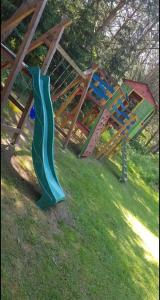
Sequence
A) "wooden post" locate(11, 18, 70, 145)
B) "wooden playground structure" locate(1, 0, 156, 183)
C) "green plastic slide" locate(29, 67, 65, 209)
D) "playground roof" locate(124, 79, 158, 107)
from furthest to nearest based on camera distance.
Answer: "playground roof" locate(124, 79, 158, 107), "wooden post" locate(11, 18, 70, 145), "green plastic slide" locate(29, 67, 65, 209), "wooden playground structure" locate(1, 0, 156, 183)

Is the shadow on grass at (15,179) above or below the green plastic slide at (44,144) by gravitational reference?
below

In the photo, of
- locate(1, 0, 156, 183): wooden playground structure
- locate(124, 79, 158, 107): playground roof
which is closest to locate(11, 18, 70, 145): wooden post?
locate(1, 0, 156, 183): wooden playground structure

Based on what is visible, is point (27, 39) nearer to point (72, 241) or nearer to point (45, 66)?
point (45, 66)

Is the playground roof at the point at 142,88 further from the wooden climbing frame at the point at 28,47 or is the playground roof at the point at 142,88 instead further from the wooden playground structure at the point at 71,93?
the wooden climbing frame at the point at 28,47

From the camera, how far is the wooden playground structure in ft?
21.5

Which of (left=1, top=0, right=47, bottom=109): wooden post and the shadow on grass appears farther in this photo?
the shadow on grass

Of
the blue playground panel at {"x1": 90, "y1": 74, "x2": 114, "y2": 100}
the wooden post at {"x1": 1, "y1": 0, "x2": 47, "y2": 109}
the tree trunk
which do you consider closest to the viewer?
the wooden post at {"x1": 1, "y1": 0, "x2": 47, "y2": 109}

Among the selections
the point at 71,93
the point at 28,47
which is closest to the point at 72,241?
the point at 28,47

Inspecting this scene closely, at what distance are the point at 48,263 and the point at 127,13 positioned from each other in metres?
14.2

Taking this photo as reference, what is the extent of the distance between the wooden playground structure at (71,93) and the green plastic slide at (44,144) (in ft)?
0.84

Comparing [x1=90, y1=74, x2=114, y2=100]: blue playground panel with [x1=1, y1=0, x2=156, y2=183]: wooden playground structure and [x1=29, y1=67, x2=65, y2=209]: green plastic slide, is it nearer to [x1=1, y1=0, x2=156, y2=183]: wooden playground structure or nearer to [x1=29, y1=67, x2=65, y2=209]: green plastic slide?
[x1=1, y1=0, x2=156, y2=183]: wooden playground structure

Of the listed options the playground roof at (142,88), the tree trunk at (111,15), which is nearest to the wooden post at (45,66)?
the tree trunk at (111,15)

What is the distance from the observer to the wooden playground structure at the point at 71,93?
6543 millimetres

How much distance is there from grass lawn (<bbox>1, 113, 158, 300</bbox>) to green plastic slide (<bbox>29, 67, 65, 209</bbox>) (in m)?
0.30
